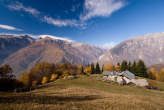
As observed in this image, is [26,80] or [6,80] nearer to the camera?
[6,80]

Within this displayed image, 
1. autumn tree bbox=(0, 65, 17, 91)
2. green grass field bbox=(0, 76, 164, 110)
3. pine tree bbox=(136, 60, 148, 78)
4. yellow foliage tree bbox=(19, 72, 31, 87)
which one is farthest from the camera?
yellow foliage tree bbox=(19, 72, 31, 87)

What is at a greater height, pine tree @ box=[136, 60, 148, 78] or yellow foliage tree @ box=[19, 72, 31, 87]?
pine tree @ box=[136, 60, 148, 78]

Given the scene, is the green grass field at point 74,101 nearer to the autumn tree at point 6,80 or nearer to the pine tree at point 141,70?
the autumn tree at point 6,80

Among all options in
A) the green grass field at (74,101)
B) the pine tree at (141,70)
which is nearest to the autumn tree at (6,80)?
the green grass field at (74,101)

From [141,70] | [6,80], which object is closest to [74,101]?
[6,80]

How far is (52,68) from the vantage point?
365ft

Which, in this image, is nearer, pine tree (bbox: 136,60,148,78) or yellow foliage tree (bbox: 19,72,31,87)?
pine tree (bbox: 136,60,148,78)

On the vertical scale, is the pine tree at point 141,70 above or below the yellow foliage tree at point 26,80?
above

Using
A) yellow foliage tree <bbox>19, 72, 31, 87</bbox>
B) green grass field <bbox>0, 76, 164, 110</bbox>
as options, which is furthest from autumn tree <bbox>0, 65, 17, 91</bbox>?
green grass field <bbox>0, 76, 164, 110</bbox>

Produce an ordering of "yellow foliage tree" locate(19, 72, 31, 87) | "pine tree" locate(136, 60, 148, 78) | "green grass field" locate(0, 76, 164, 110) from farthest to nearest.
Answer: "yellow foliage tree" locate(19, 72, 31, 87), "pine tree" locate(136, 60, 148, 78), "green grass field" locate(0, 76, 164, 110)

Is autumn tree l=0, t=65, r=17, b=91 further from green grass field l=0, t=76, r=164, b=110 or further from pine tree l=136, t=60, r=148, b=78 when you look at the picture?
pine tree l=136, t=60, r=148, b=78

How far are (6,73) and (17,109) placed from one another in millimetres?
86227

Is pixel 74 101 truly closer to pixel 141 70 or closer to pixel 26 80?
pixel 141 70

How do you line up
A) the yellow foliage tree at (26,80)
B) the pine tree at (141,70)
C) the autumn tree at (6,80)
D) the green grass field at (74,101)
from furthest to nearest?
the yellow foliage tree at (26,80) → the pine tree at (141,70) → the autumn tree at (6,80) → the green grass field at (74,101)
